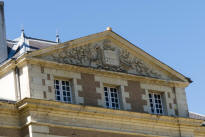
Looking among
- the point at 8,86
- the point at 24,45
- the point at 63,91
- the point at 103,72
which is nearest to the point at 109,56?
the point at 103,72

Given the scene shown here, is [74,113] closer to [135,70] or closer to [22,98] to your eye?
[22,98]

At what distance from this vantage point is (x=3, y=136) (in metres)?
26.9

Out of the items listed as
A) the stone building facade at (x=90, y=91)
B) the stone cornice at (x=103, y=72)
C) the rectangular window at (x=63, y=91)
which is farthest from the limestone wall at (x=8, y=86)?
the rectangular window at (x=63, y=91)

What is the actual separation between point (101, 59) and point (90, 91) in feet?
6.19

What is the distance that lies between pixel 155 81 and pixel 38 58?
648 centimetres

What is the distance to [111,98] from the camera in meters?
30.8

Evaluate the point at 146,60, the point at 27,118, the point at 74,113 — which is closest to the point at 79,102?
the point at 74,113

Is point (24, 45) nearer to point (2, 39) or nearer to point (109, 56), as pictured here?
point (2, 39)

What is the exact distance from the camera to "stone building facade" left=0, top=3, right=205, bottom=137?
91.0ft

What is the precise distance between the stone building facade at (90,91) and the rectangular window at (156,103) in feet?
0.16

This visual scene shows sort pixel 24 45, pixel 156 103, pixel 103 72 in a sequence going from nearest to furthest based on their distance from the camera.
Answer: pixel 24 45 → pixel 103 72 → pixel 156 103

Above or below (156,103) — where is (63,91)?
above

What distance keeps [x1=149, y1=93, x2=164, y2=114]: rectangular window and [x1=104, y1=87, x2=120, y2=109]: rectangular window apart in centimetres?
195

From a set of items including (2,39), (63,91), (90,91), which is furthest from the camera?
(2,39)
